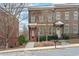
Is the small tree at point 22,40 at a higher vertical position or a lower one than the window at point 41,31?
lower

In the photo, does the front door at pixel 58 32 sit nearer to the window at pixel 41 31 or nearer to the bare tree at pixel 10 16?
the window at pixel 41 31

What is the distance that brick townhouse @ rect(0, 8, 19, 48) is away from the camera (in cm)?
245

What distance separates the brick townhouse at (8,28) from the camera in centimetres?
245

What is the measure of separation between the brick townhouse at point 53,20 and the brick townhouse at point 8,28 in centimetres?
16

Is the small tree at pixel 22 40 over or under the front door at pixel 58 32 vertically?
under

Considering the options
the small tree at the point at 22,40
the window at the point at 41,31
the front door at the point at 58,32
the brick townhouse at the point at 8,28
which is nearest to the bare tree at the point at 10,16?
the brick townhouse at the point at 8,28

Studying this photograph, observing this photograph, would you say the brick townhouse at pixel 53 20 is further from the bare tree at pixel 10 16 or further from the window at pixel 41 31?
the bare tree at pixel 10 16

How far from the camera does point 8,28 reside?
246 centimetres

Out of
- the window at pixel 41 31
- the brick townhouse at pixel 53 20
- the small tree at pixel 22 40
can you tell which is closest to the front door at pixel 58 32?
the brick townhouse at pixel 53 20

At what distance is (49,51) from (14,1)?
617 millimetres

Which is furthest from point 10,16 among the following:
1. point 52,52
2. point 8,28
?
point 52,52

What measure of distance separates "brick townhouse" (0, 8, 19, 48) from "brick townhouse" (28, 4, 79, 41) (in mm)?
155

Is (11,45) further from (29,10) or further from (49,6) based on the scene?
(49,6)

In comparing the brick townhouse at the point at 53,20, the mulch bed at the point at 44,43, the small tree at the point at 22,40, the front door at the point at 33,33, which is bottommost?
the mulch bed at the point at 44,43
